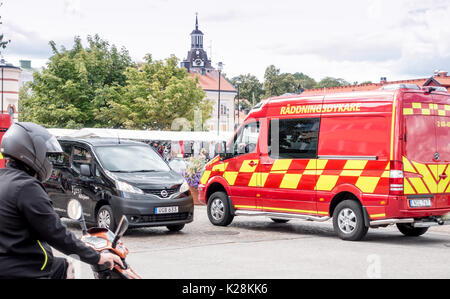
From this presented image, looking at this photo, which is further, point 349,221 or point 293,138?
point 293,138

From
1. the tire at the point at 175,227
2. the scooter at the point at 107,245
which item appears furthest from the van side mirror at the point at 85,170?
the scooter at the point at 107,245

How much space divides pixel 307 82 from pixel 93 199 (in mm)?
114290

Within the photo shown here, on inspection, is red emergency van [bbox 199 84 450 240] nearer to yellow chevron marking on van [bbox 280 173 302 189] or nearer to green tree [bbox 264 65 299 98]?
yellow chevron marking on van [bbox 280 173 302 189]

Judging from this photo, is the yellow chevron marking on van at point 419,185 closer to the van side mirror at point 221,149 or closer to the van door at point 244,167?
the van door at point 244,167

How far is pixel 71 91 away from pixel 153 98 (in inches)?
262

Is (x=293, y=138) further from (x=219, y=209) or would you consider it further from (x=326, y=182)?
(x=219, y=209)

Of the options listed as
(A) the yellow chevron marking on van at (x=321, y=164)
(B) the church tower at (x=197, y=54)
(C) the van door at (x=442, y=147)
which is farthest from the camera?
(B) the church tower at (x=197, y=54)

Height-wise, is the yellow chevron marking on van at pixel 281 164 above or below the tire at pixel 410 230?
above

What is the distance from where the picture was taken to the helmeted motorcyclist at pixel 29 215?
3.49 meters

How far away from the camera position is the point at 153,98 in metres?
54.9

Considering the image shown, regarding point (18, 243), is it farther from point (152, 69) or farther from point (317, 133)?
point (152, 69)

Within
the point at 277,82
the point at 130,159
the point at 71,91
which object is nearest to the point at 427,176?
the point at 130,159

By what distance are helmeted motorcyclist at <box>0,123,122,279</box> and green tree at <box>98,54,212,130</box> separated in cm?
4972

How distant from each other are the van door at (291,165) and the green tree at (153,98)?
40.4 meters
